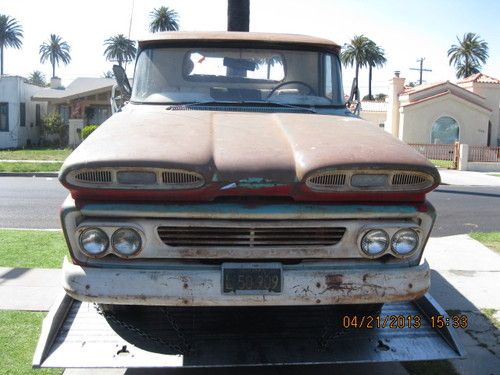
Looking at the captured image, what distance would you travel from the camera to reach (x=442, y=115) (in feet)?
103

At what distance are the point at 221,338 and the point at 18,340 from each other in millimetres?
1678

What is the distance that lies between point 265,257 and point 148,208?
69cm

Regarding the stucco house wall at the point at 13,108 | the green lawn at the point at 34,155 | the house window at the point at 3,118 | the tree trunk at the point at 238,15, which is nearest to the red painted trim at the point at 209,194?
the tree trunk at the point at 238,15

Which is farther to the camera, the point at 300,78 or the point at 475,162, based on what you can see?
the point at 475,162

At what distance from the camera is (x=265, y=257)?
311cm

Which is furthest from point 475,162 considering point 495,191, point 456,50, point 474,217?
point 456,50

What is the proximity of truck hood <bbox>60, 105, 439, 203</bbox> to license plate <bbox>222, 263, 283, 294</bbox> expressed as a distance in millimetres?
477

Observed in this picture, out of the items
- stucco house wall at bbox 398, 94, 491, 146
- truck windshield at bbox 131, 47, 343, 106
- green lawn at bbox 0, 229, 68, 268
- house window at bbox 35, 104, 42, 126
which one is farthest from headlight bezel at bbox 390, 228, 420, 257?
house window at bbox 35, 104, 42, 126

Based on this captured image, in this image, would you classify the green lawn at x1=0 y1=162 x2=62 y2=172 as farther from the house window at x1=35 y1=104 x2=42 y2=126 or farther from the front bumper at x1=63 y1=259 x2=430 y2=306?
the house window at x1=35 y1=104 x2=42 y2=126

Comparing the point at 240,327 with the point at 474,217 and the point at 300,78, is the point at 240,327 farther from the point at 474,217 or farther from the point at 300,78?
the point at 474,217

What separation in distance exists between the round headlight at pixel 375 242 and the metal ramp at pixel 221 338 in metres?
0.63

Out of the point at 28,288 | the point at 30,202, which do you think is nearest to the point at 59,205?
the point at 30,202

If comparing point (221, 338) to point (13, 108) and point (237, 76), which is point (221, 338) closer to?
point (237, 76)

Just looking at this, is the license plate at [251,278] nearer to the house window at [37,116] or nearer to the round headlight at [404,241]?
the round headlight at [404,241]
